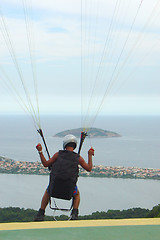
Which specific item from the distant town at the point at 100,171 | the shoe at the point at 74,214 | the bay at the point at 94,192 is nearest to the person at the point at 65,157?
the shoe at the point at 74,214

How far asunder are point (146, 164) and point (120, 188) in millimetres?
19306

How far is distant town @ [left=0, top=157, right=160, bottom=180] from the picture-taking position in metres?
60.1

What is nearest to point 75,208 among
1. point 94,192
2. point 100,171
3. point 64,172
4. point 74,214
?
point 74,214

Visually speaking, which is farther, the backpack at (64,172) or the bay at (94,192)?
the bay at (94,192)

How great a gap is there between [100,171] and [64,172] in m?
59.2

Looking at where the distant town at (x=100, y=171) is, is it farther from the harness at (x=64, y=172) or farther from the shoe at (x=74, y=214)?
the harness at (x=64, y=172)

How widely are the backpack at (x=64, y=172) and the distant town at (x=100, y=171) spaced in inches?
2238

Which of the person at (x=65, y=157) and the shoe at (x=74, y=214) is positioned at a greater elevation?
the person at (x=65, y=157)

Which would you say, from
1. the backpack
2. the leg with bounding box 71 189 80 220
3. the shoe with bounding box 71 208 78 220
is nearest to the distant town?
the leg with bounding box 71 189 80 220

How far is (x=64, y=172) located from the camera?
345 centimetres

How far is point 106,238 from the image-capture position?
2271 millimetres

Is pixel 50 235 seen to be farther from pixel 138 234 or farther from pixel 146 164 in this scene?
pixel 146 164

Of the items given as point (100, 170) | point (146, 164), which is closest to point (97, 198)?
point (100, 170)

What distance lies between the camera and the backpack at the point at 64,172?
11.3ft
